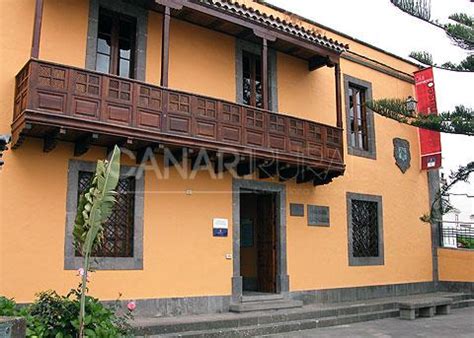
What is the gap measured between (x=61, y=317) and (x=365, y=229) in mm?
10045

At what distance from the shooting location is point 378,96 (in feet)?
51.1

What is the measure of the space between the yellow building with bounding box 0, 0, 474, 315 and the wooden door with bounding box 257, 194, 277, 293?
5 cm

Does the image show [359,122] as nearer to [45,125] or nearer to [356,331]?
[356,331]

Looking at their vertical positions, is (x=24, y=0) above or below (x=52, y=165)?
above

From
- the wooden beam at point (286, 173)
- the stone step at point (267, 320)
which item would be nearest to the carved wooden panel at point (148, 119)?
the stone step at point (267, 320)

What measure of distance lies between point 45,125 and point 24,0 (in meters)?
2.83

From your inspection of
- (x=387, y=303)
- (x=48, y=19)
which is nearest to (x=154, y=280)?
(x=48, y=19)

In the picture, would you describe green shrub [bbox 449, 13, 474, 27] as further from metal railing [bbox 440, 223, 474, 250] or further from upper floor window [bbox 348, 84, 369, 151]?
metal railing [bbox 440, 223, 474, 250]

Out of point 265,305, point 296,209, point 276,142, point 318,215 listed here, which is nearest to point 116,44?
point 276,142

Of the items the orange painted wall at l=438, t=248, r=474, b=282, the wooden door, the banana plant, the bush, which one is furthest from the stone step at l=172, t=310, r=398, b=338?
the orange painted wall at l=438, t=248, r=474, b=282

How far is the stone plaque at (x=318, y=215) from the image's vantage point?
12953 mm

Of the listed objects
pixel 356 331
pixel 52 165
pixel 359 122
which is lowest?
pixel 356 331

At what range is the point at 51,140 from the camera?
8797 millimetres

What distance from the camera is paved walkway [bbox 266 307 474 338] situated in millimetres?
10125
